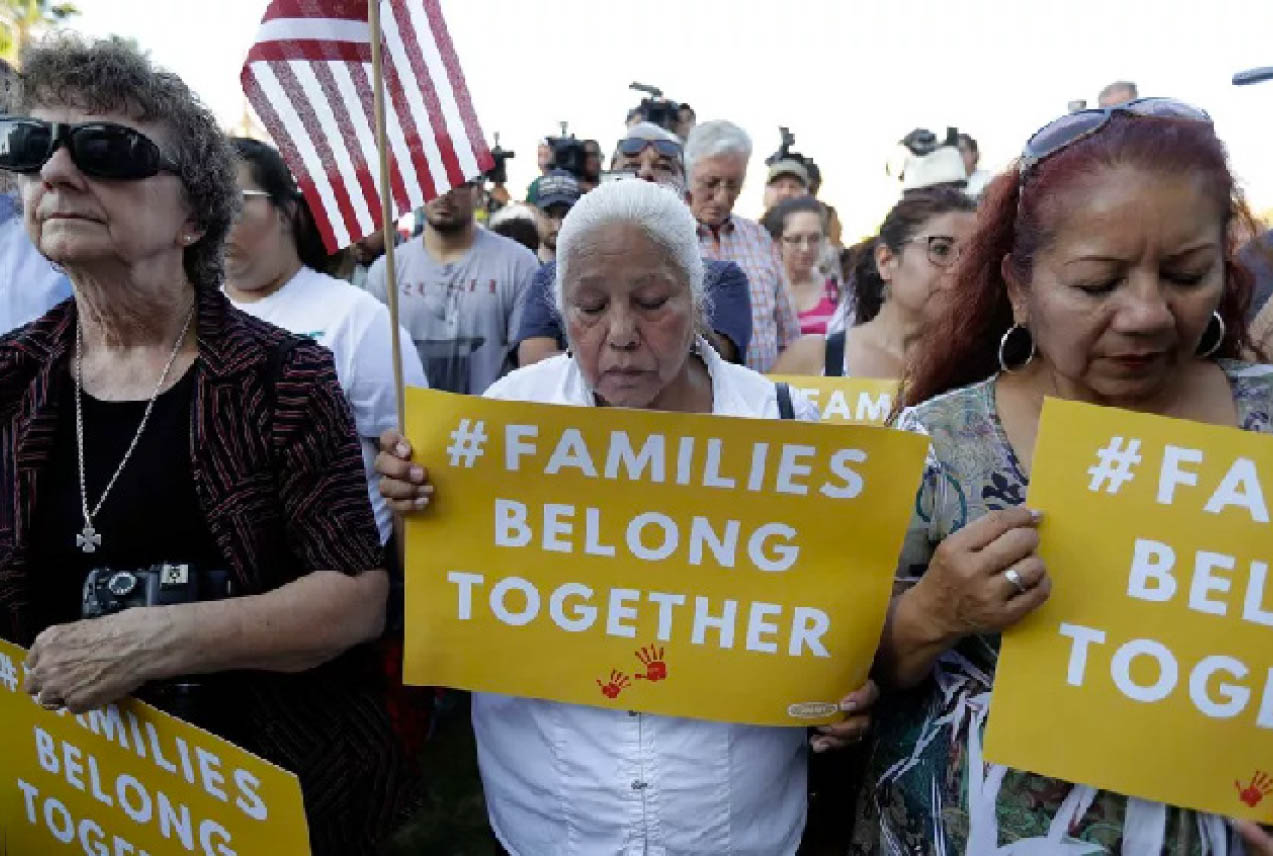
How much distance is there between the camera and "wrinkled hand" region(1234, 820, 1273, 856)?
4.44ft

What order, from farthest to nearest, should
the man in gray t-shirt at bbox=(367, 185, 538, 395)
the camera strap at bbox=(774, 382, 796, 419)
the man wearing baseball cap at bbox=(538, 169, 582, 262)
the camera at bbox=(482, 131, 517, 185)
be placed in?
the camera at bbox=(482, 131, 517, 185) < the man wearing baseball cap at bbox=(538, 169, 582, 262) < the man in gray t-shirt at bbox=(367, 185, 538, 395) < the camera strap at bbox=(774, 382, 796, 419)

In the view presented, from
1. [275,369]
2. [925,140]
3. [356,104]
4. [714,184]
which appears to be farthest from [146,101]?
[925,140]

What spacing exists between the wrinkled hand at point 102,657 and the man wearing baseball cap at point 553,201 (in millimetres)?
4382

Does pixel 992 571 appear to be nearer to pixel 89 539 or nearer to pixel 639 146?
pixel 89 539

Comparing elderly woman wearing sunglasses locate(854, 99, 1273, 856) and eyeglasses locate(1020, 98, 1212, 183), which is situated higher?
eyeglasses locate(1020, 98, 1212, 183)

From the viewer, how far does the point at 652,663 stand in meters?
1.71

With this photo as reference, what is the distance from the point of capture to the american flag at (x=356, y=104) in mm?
2027

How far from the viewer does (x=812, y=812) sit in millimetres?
2297

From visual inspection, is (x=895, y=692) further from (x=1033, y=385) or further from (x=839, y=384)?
(x=839, y=384)

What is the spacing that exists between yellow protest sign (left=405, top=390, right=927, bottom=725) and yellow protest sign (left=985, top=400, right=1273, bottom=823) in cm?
27

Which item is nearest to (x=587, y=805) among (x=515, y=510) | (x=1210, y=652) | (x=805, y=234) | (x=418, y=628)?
(x=418, y=628)

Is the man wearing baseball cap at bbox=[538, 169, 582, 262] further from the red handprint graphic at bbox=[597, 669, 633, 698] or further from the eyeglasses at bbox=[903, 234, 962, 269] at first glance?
the red handprint graphic at bbox=[597, 669, 633, 698]

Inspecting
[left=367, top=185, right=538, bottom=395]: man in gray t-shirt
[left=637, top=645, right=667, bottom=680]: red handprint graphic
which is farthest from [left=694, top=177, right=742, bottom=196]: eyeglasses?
[left=637, top=645, right=667, bottom=680]: red handprint graphic

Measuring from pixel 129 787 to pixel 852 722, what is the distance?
1354mm
